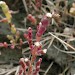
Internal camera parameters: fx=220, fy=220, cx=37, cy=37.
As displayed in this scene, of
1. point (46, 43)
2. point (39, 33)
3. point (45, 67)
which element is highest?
point (39, 33)

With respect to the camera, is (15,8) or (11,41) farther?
(15,8)

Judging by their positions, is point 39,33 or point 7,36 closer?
point 39,33

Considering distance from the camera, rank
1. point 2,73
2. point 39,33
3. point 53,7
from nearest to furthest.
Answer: point 39,33 → point 2,73 → point 53,7

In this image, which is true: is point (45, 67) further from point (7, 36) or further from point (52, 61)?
point (7, 36)

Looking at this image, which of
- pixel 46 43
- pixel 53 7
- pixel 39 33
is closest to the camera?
pixel 39 33

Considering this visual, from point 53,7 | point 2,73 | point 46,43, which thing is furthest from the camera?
point 53,7

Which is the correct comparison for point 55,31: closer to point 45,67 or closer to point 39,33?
point 45,67

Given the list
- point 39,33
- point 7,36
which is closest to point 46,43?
point 7,36

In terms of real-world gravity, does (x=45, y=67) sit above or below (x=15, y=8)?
below

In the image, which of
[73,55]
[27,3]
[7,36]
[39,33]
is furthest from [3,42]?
[39,33]
